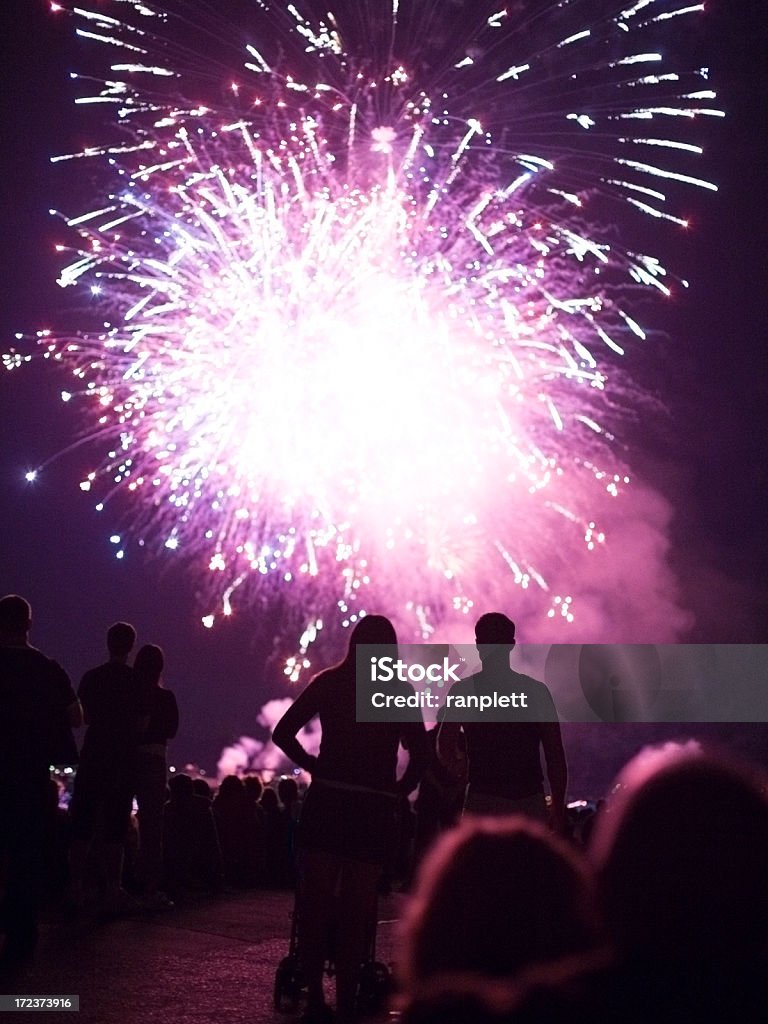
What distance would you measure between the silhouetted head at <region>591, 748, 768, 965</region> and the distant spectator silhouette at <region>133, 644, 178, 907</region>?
296 inches

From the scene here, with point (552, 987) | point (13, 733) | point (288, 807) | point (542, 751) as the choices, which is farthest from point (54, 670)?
point (288, 807)

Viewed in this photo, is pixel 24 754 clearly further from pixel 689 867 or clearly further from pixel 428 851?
pixel 689 867

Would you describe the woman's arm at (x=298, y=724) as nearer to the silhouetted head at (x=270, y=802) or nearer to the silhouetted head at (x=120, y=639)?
the silhouetted head at (x=120, y=639)

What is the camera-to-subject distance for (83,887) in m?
8.90

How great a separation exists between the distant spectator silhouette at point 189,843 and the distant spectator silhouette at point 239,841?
3.49ft

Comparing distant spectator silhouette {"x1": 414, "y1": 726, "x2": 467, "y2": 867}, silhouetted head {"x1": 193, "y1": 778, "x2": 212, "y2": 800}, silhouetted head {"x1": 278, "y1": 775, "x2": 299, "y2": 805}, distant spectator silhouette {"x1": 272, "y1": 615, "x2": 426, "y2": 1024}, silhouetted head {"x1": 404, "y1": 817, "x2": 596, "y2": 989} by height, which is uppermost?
silhouetted head {"x1": 278, "y1": 775, "x2": 299, "y2": 805}

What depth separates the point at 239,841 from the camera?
12.9m

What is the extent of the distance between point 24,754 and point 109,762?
226 cm

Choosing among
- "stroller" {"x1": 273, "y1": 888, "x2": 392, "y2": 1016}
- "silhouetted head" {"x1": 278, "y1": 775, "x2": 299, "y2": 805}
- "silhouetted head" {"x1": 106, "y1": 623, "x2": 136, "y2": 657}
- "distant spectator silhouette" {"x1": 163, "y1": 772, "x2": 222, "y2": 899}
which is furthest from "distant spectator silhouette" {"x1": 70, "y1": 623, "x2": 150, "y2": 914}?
"silhouetted head" {"x1": 278, "y1": 775, "x2": 299, "y2": 805}

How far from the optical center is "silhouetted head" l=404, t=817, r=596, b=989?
1876 mm

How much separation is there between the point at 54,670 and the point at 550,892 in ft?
17.5

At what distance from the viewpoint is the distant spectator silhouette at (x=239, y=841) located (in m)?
12.8

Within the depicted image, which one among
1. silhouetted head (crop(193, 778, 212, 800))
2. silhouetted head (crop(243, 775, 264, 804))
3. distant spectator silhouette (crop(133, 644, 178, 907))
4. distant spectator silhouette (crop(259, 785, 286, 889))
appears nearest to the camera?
distant spectator silhouette (crop(133, 644, 178, 907))

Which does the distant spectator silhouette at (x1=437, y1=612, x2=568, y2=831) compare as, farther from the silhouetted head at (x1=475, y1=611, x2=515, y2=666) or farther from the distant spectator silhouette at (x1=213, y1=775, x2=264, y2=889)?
the distant spectator silhouette at (x1=213, y1=775, x2=264, y2=889)
